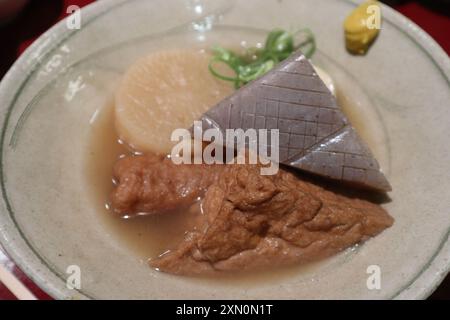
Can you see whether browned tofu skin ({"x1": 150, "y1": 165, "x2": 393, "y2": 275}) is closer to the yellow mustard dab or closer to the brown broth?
the brown broth

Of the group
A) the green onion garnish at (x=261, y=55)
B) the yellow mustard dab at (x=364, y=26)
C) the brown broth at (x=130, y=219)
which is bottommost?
the brown broth at (x=130, y=219)

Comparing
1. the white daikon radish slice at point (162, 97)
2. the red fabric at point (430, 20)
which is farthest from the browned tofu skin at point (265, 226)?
the red fabric at point (430, 20)

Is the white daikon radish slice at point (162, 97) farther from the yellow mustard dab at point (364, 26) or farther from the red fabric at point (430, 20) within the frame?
the red fabric at point (430, 20)

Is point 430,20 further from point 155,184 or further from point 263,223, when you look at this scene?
point 155,184

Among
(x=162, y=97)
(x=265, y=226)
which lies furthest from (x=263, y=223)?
(x=162, y=97)

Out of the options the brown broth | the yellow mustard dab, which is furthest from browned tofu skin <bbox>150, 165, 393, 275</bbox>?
the yellow mustard dab

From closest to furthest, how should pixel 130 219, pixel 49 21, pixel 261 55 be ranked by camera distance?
1. pixel 130 219
2. pixel 261 55
3. pixel 49 21
